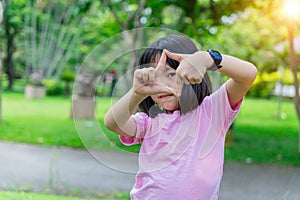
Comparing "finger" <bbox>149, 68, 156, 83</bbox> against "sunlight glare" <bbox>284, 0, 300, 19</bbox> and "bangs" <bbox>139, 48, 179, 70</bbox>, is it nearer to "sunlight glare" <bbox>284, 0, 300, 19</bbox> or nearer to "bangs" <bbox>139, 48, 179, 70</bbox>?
"bangs" <bbox>139, 48, 179, 70</bbox>

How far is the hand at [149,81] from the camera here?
4.46 ft

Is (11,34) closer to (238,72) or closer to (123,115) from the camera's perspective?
(123,115)

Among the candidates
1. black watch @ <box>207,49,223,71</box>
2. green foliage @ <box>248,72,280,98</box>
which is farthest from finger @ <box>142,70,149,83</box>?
green foliage @ <box>248,72,280,98</box>

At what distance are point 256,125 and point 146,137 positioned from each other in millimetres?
11482

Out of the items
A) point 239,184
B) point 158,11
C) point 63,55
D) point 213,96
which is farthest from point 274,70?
point 213,96

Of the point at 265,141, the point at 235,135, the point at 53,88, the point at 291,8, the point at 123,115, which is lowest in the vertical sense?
the point at 53,88

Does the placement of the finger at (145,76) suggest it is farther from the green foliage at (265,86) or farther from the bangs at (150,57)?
the green foliage at (265,86)

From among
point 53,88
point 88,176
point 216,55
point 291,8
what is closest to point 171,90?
point 216,55

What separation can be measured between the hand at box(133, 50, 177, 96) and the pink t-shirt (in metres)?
0.24

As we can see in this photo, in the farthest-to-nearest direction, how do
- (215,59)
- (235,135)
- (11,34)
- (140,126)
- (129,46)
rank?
(11,34) < (235,135) < (129,46) < (140,126) < (215,59)

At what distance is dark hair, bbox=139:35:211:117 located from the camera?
5.34 ft

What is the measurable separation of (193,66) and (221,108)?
44cm

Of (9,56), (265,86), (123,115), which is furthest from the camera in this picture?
(265,86)

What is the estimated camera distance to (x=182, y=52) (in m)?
1.65
